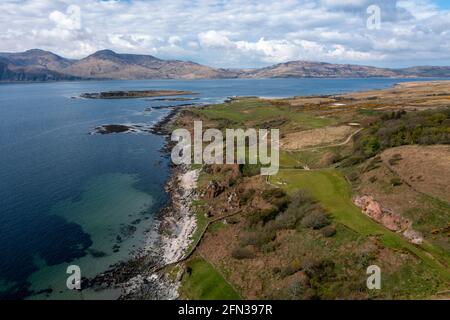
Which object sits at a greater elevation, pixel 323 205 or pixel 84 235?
pixel 323 205

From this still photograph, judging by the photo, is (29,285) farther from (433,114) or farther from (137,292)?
(433,114)

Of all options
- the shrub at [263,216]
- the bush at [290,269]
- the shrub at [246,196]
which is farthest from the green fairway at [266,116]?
the bush at [290,269]

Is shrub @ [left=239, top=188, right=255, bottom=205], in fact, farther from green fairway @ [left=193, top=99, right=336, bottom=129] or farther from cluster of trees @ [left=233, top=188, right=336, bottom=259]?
green fairway @ [left=193, top=99, right=336, bottom=129]

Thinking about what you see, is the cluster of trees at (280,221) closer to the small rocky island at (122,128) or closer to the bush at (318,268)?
the bush at (318,268)

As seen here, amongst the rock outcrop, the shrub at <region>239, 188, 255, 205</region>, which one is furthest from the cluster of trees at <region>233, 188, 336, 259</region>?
the rock outcrop
